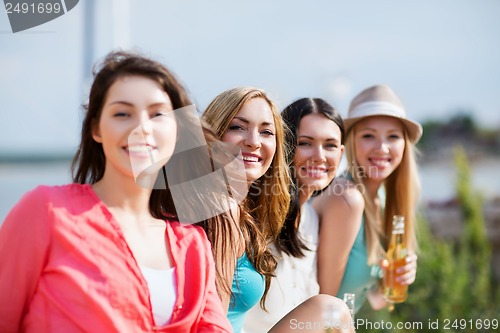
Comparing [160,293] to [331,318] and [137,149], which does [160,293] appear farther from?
[331,318]

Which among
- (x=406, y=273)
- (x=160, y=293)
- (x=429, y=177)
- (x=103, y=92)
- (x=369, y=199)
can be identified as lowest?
(x=429, y=177)

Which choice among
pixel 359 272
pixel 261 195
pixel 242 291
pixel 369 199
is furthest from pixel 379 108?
pixel 242 291

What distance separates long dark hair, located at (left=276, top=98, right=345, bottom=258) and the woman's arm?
17cm

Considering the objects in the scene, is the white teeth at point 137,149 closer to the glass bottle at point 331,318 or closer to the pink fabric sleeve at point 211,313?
the pink fabric sleeve at point 211,313

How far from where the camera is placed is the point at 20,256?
5.60 ft

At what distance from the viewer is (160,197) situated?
2.06m

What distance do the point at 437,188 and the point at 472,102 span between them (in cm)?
213

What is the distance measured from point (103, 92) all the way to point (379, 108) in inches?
72.5

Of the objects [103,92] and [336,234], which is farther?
[336,234]

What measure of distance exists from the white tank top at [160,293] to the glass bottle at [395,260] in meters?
1.66

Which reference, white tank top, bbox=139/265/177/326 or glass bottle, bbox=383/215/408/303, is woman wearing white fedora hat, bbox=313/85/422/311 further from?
white tank top, bbox=139/265/177/326

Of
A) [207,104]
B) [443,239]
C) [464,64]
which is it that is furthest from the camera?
[464,64]

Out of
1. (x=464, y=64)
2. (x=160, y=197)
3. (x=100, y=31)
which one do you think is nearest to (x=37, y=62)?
(x=100, y=31)

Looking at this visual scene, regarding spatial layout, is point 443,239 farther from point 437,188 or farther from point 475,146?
point 475,146
